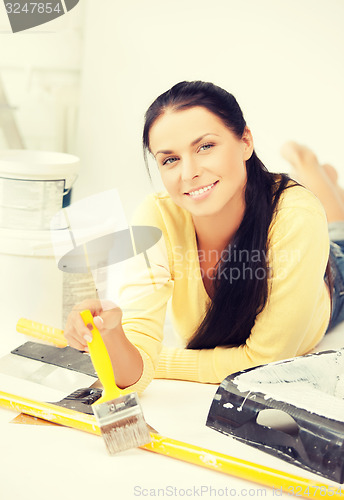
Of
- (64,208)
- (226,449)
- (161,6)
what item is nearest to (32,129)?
(64,208)

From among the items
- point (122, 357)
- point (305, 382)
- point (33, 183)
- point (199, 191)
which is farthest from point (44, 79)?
point (305, 382)

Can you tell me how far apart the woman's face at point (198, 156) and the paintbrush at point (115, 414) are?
179 mm

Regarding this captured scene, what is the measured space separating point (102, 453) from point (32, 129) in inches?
15.1

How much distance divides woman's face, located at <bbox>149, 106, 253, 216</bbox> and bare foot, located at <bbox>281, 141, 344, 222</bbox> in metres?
0.10

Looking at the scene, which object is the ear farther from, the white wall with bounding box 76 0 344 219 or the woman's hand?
the woman's hand

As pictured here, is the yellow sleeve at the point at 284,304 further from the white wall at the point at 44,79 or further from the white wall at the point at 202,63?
the white wall at the point at 44,79

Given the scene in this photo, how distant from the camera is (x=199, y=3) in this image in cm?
67

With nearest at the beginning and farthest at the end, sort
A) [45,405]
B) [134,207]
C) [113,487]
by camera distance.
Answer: [113,487] < [45,405] < [134,207]

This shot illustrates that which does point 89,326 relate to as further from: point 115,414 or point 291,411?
point 291,411

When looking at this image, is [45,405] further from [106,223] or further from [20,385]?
[106,223]

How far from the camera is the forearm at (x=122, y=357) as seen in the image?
61 cm

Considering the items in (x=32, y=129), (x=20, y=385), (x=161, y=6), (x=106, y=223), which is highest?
(x=161, y=6)

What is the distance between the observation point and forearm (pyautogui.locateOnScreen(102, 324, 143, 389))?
61 centimetres

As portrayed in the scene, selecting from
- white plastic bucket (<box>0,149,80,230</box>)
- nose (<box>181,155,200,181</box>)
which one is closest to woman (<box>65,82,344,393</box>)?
nose (<box>181,155,200,181</box>)
